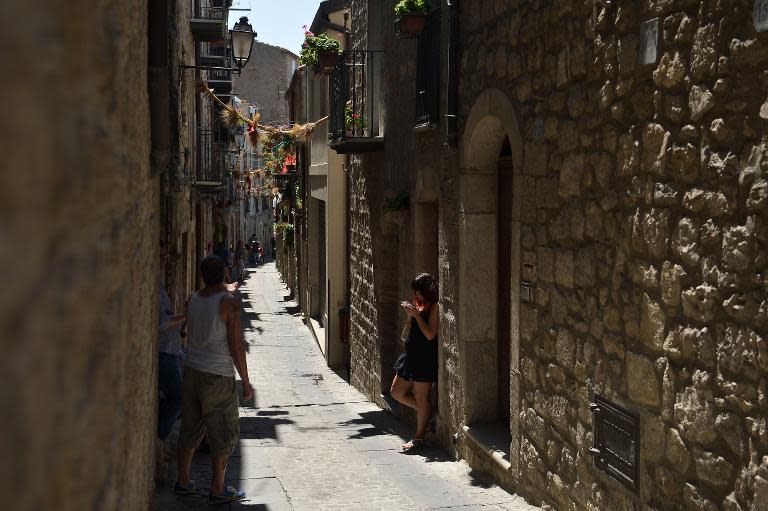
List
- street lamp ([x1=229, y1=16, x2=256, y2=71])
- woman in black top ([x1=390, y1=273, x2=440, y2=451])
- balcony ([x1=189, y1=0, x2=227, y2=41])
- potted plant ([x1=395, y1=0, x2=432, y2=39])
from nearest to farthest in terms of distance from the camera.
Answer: woman in black top ([x1=390, y1=273, x2=440, y2=451]) → potted plant ([x1=395, y1=0, x2=432, y2=39]) → street lamp ([x1=229, y1=16, x2=256, y2=71]) → balcony ([x1=189, y1=0, x2=227, y2=41])

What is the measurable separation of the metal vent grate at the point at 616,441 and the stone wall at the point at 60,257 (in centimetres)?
273

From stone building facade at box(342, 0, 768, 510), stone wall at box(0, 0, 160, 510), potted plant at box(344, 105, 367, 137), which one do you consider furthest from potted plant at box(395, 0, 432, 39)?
stone wall at box(0, 0, 160, 510)

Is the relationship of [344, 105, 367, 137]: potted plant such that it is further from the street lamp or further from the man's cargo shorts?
the man's cargo shorts

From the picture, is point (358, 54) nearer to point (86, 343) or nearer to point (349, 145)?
point (349, 145)

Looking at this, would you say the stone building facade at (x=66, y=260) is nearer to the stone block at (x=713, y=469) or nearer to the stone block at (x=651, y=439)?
the stone block at (x=713, y=469)

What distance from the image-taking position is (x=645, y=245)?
13.8 ft

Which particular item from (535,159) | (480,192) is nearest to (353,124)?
(480,192)

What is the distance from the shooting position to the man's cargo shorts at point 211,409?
574cm

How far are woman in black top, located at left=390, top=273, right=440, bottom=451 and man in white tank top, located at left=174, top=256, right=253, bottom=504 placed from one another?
94.8 inches

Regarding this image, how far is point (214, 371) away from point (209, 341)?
184 millimetres

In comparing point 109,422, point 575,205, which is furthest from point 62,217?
point 575,205

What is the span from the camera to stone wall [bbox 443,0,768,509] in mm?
3416

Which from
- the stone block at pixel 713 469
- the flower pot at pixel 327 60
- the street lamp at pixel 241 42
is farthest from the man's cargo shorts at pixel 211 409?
the street lamp at pixel 241 42

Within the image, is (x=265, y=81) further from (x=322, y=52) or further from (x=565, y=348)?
(x=565, y=348)
